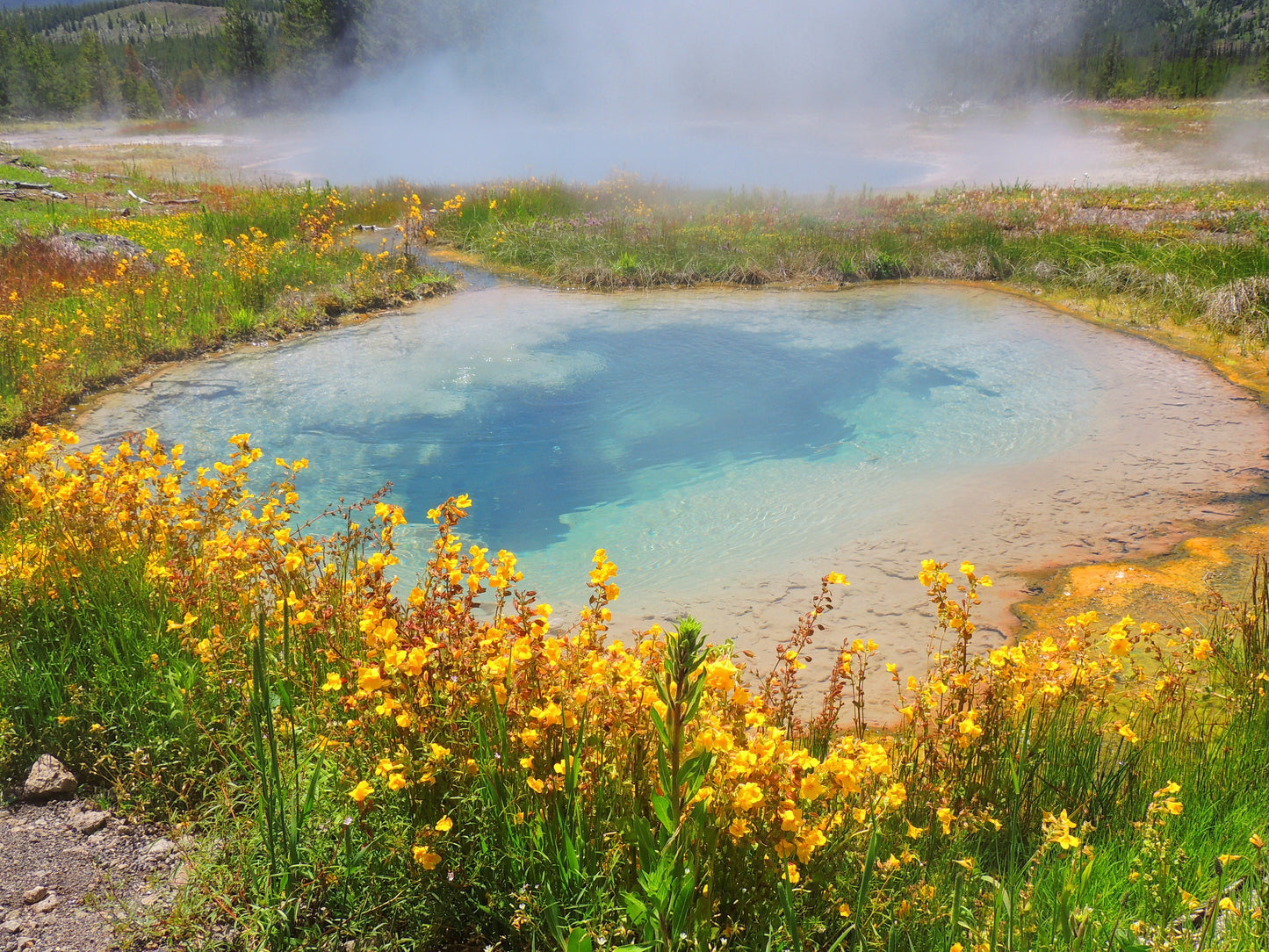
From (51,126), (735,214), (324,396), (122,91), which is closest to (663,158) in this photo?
(735,214)

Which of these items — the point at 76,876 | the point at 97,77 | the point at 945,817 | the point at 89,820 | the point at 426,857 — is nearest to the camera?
the point at 426,857

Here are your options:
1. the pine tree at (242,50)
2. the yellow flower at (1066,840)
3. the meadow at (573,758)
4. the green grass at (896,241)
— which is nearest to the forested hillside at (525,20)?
the pine tree at (242,50)

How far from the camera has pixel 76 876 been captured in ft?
7.30

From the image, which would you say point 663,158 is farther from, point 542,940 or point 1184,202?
point 542,940

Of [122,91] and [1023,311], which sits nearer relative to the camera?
[1023,311]

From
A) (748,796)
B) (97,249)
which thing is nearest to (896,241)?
(97,249)

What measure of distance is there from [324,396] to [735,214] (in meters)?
9.78

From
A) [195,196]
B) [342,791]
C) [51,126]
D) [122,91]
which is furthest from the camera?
[122,91]

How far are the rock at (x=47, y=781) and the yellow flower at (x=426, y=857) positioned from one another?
1509 millimetres

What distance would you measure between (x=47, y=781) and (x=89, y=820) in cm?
25

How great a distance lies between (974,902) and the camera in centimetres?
196

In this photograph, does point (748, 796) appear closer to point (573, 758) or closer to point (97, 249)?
point (573, 758)

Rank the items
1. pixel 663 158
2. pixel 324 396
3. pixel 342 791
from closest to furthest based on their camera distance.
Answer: pixel 342 791 → pixel 324 396 → pixel 663 158

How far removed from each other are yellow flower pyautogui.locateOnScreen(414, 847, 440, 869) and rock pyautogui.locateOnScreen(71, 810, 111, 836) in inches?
50.3
